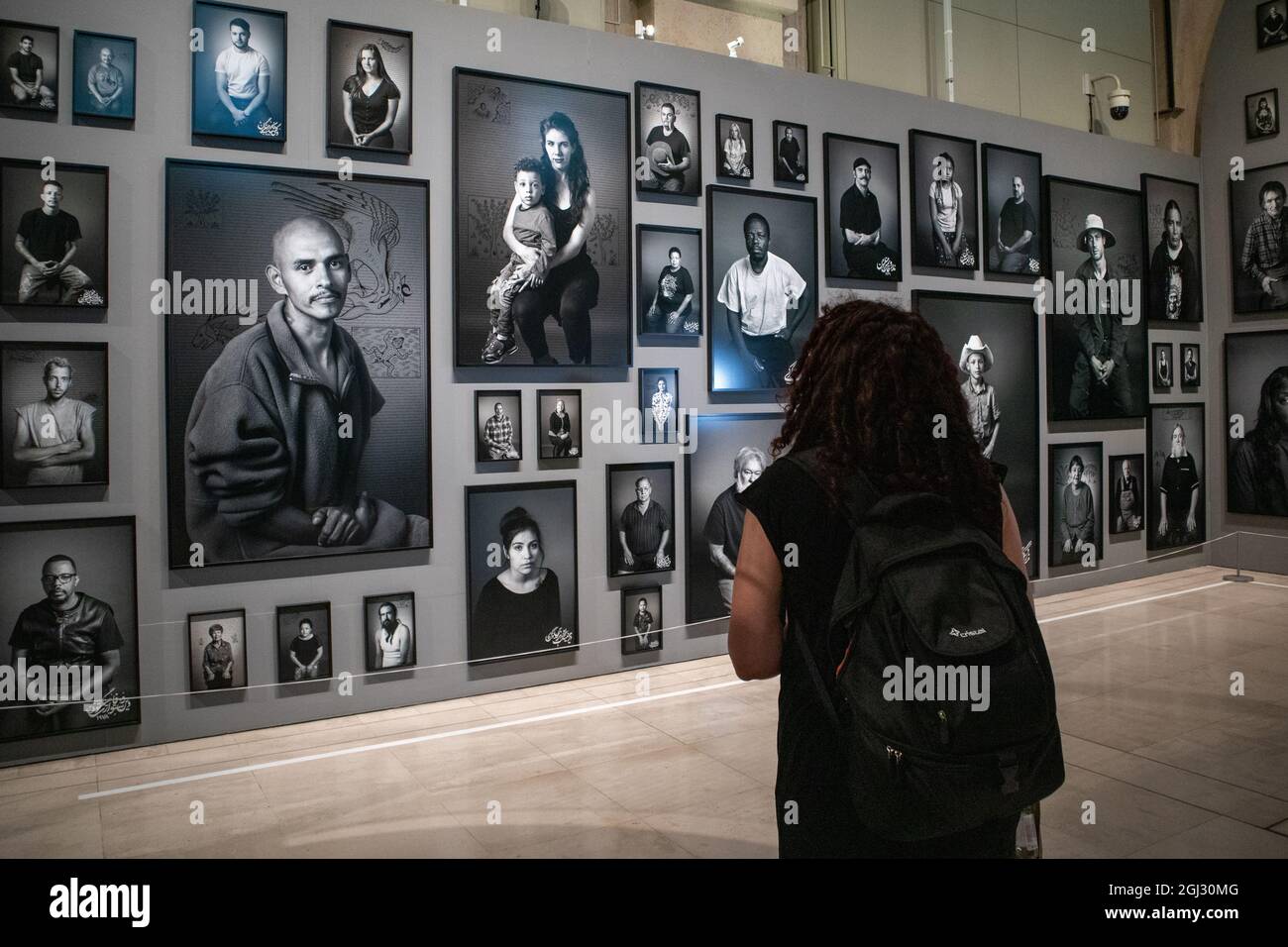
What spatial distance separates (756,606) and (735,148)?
571cm

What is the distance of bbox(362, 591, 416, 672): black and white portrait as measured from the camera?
5656 millimetres

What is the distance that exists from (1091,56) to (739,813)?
10147mm

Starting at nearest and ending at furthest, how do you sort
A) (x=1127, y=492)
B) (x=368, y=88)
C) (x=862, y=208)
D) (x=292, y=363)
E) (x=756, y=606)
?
(x=756, y=606) → (x=292, y=363) → (x=368, y=88) → (x=862, y=208) → (x=1127, y=492)

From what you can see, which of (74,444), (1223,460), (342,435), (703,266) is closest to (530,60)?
(703,266)

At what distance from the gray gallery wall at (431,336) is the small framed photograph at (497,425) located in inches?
2.4

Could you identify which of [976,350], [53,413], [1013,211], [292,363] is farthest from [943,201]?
[53,413]

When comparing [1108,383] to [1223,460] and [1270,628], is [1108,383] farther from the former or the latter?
[1270,628]

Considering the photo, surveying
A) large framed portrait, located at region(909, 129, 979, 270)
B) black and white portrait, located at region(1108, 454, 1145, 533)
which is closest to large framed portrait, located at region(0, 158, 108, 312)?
large framed portrait, located at region(909, 129, 979, 270)

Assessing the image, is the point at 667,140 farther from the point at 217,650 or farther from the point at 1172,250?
the point at 1172,250

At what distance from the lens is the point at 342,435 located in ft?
18.3

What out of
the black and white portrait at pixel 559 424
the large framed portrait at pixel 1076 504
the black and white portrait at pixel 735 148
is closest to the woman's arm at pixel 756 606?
the black and white portrait at pixel 559 424

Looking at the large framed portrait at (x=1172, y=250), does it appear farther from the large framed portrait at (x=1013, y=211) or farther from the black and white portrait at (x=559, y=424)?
the black and white portrait at (x=559, y=424)

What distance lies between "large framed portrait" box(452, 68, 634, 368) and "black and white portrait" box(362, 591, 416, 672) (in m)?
1.56

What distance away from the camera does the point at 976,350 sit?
8.60 meters
